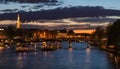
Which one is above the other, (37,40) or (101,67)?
(101,67)

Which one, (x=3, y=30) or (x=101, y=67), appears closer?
(x=101, y=67)

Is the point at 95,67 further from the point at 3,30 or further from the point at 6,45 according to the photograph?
the point at 3,30

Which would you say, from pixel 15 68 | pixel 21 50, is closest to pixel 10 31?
pixel 21 50

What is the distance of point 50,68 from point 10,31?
130090 mm

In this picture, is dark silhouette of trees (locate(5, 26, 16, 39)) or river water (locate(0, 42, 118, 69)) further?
dark silhouette of trees (locate(5, 26, 16, 39))

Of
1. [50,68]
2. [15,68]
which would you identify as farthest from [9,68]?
[50,68]

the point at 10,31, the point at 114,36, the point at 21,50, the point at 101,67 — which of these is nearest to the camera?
the point at 101,67

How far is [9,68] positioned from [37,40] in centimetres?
13564

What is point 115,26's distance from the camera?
8938cm

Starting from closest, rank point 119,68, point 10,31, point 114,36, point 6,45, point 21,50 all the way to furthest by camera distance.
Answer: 1. point 119,68
2. point 114,36
3. point 21,50
4. point 6,45
5. point 10,31

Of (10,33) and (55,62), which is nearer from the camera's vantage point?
(55,62)

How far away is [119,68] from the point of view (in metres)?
50.3

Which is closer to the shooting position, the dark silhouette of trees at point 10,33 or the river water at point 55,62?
the river water at point 55,62

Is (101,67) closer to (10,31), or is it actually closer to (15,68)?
(15,68)
